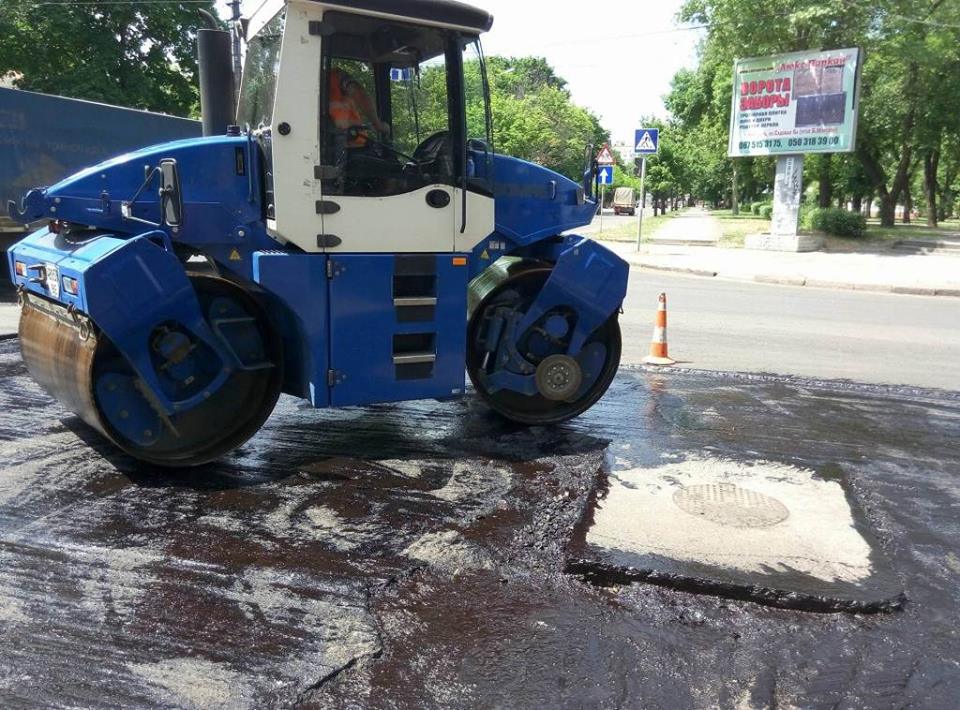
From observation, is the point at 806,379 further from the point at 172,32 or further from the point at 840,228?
the point at 172,32

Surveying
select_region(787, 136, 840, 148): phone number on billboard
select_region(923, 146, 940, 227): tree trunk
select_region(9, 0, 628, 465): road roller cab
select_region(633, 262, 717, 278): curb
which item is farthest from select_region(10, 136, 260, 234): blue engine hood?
select_region(923, 146, 940, 227): tree trunk

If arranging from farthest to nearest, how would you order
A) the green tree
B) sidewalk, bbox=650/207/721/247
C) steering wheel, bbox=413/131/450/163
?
sidewalk, bbox=650/207/721/247, the green tree, steering wheel, bbox=413/131/450/163

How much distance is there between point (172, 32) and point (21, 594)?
83.5 feet

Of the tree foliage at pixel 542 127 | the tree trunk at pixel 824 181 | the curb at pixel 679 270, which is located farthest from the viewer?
the tree foliage at pixel 542 127

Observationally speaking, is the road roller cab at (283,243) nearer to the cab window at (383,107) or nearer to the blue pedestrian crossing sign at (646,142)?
the cab window at (383,107)

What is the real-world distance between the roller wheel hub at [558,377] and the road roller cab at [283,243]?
0.65 meters

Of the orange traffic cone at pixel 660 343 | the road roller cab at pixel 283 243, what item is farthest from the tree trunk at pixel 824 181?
the road roller cab at pixel 283 243

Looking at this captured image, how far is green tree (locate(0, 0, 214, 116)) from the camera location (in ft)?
74.7

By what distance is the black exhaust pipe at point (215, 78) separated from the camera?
16.7 feet

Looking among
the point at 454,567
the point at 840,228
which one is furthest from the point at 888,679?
the point at 840,228

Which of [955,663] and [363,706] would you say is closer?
[363,706]

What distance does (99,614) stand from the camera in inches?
122

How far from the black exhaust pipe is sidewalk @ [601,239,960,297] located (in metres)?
14.6

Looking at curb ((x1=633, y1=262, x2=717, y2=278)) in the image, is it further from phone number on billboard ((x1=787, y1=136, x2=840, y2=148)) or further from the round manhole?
the round manhole
